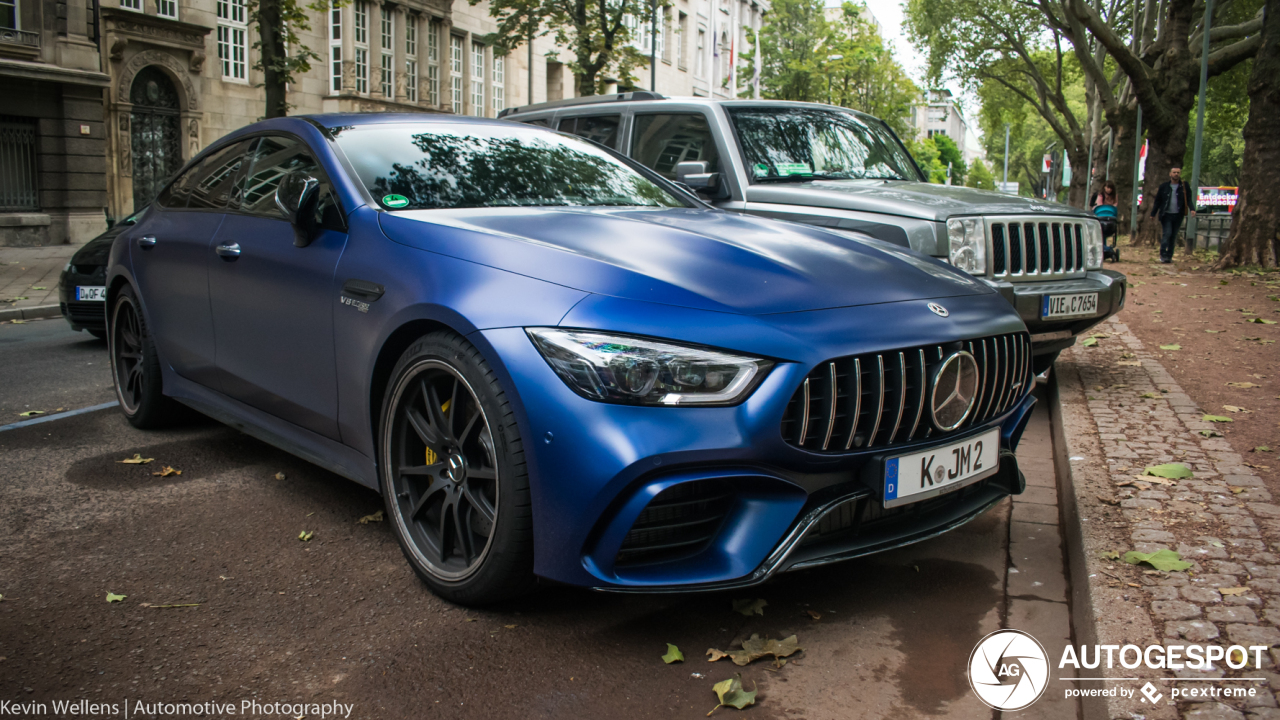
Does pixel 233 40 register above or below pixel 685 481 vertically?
above

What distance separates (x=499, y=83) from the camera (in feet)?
110

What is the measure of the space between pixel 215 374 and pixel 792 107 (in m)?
4.31

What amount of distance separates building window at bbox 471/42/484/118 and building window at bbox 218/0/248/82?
916cm

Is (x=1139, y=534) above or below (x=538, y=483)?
below

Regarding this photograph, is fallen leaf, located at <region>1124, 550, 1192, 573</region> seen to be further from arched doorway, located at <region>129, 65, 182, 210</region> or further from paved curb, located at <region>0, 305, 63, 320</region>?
arched doorway, located at <region>129, 65, 182, 210</region>

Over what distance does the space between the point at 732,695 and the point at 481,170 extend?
7.28 feet

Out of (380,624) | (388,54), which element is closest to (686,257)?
(380,624)

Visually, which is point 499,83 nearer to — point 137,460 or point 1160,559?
point 137,460

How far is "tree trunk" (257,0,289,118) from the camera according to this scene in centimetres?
1509

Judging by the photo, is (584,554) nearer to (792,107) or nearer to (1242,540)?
(1242,540)

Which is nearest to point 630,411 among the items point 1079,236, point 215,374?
point 215,374

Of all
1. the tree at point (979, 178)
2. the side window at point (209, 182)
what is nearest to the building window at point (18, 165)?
the side window at point (209, 182)

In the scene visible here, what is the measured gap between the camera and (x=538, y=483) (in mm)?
2648

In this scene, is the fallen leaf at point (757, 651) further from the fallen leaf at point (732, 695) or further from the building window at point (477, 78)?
the building window at point (477, 78)
